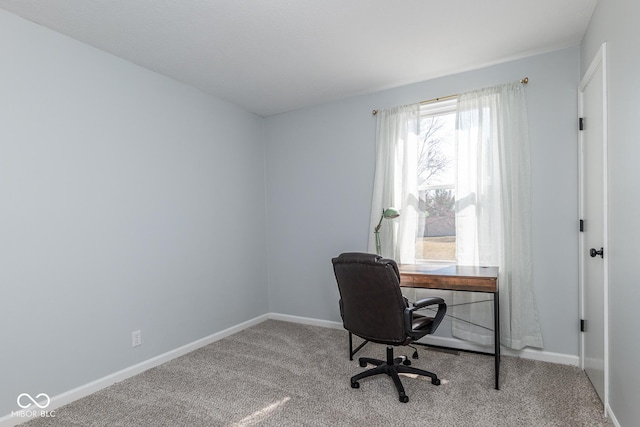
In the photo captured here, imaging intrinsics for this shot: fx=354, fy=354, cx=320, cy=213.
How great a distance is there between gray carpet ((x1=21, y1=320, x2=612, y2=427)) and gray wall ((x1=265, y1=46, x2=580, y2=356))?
623 mm

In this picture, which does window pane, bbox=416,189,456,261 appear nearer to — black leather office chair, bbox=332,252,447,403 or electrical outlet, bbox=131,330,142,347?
black leather office chair, bbox=332,252,447,403

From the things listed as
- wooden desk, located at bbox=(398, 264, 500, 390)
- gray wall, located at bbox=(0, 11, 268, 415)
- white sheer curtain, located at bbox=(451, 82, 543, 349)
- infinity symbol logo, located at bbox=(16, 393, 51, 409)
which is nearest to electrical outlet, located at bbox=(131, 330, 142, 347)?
gray wall, located at bbox=(0, 11, 268, 415)

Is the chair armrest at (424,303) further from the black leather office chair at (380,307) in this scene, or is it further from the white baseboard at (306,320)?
the white baseboard at (306,320)

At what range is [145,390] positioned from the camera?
102 inches

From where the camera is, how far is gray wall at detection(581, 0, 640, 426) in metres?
1.65

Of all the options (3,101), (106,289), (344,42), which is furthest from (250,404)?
(344,42)

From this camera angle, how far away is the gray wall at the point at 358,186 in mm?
2828

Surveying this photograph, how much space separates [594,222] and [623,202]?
65cm

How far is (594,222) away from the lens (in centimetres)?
239

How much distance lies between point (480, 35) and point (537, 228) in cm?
159

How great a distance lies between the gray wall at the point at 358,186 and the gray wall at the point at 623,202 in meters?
0.80

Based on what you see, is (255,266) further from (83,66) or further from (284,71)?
(83,66)

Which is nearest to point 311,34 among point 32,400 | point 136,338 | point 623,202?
point 623,202

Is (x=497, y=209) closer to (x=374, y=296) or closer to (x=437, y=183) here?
(x=437, y=183)
